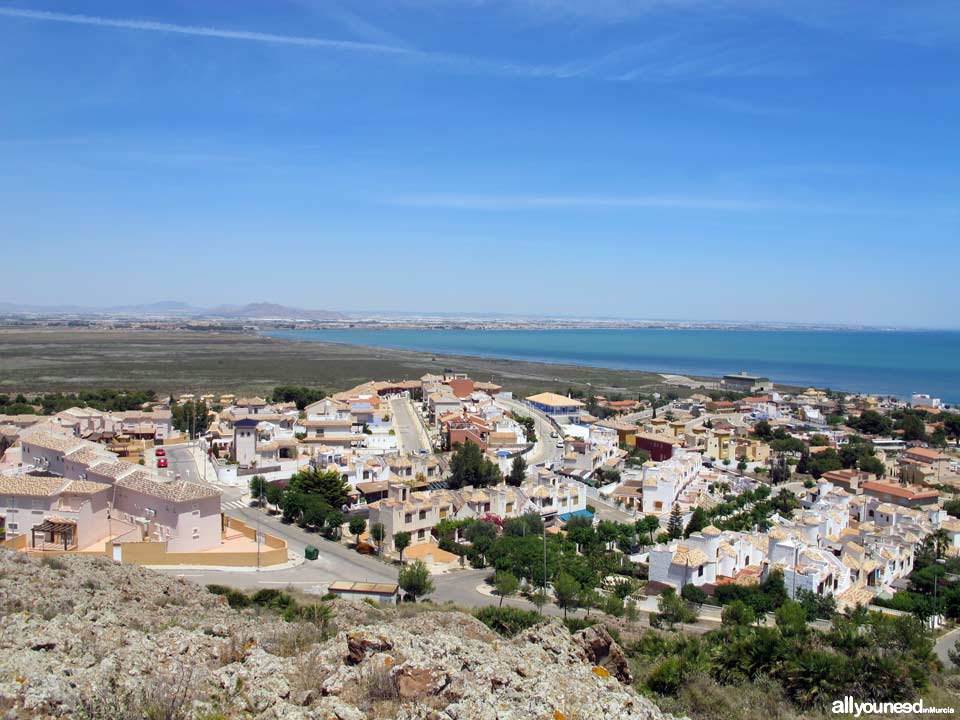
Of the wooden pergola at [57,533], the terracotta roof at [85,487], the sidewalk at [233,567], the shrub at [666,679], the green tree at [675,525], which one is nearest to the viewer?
the shrub at [666,679]

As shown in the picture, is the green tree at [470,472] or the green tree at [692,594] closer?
the green tree at [692,594]

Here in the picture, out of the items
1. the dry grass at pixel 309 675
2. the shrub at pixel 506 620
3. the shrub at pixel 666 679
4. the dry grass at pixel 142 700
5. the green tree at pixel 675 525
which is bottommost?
the green tree at pixel 675 525

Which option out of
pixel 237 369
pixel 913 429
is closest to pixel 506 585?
pixel 913 429

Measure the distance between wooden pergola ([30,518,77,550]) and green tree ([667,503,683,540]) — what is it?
58.2 feet

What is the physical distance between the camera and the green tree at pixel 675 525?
22594 millimetres

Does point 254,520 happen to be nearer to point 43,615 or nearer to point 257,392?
point 43,615

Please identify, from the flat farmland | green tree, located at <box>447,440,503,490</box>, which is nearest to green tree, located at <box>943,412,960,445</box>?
the flat farmland

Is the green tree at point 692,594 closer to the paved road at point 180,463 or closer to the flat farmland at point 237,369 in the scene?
the paved road at point 180,463

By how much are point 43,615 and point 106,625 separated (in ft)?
3.38

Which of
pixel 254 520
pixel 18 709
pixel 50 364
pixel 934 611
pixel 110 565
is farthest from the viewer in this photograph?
pixel 50 364

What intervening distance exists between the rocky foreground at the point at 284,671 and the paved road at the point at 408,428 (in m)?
26.2

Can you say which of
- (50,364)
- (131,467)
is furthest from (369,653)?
(50,364)

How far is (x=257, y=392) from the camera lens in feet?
180

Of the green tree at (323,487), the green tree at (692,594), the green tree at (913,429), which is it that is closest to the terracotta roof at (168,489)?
the green tree at (323,487)
